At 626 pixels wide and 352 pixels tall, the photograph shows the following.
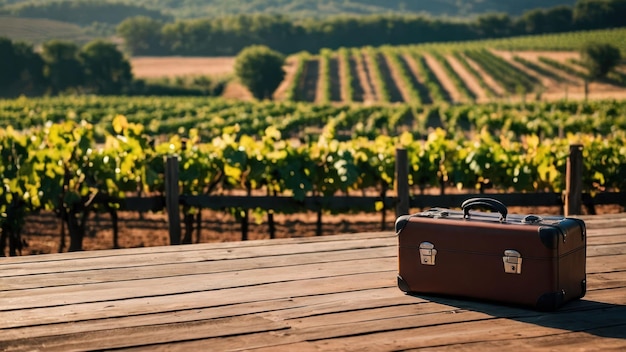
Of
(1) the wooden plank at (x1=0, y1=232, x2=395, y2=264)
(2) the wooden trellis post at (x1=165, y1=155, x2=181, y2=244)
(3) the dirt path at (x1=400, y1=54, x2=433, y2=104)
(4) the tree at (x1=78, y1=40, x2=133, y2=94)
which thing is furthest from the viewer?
(4) the tree at (x1=78, y1=40, x2=133, y2=94)

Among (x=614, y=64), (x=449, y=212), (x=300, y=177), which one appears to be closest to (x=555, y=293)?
(x=449, y=212)

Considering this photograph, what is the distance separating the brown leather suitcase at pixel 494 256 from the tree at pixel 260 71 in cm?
9471

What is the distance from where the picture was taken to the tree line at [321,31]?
15288 cm

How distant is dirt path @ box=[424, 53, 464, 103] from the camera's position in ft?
274

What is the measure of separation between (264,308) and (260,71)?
3810 inches

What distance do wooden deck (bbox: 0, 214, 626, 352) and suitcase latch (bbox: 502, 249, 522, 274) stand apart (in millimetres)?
173

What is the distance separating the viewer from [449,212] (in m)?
4.03

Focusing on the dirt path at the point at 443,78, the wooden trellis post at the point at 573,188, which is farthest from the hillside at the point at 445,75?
the wooden trellis post at the point at 573,188

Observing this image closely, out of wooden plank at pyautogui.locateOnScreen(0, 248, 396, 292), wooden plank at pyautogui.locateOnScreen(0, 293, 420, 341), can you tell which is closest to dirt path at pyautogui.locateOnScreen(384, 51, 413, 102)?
wooden plank at pyautogui.locateOnScreen(0, 248, 396, 292)

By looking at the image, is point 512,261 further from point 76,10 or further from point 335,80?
point 76,10

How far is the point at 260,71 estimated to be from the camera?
99.6m

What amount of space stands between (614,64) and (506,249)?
10318 centimetres

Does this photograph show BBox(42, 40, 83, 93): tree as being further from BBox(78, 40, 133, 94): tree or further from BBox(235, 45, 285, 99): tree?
BBox(235, 45, 285, 99): tree

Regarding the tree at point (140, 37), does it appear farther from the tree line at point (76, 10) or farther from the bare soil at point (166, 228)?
the bare soil at point (166, 228)
